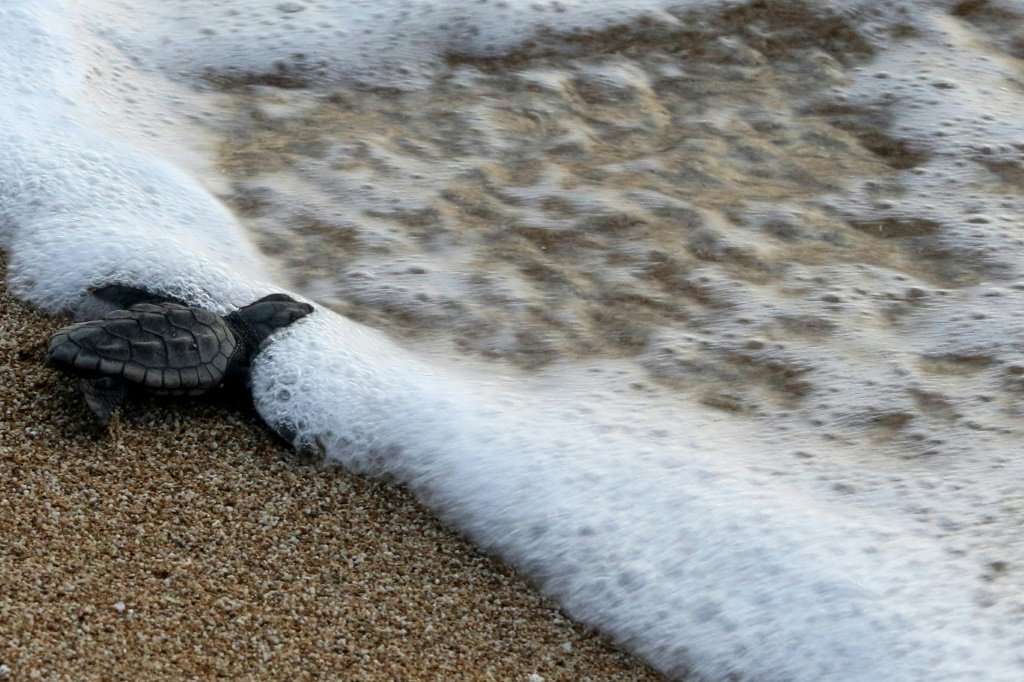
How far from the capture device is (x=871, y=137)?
4074 millimetres

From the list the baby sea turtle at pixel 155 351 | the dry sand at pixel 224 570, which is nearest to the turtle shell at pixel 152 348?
the baby sea turtle at pixel 155 351

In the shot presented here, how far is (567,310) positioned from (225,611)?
1.37 meters

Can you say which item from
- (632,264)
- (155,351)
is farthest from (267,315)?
(632,264)

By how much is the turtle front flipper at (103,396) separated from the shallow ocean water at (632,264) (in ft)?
1.12

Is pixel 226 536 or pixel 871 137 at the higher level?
pixel 871 137

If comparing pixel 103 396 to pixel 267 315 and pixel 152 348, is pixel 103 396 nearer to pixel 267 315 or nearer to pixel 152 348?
pixel 152 348

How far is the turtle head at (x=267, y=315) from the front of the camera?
284 cm

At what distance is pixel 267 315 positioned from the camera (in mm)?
2871

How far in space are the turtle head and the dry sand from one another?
0.91ft

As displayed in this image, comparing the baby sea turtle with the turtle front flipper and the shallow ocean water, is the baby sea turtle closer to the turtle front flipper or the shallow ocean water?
the turtle front flipper

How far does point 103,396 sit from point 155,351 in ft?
0.49

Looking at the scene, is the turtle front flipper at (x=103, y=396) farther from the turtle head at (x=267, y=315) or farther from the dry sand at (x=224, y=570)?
the turtle head at (x=267, y=315)

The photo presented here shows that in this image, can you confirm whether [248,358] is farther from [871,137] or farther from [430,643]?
[871,137]

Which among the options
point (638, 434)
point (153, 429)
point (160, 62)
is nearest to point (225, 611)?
point (153, 429)
